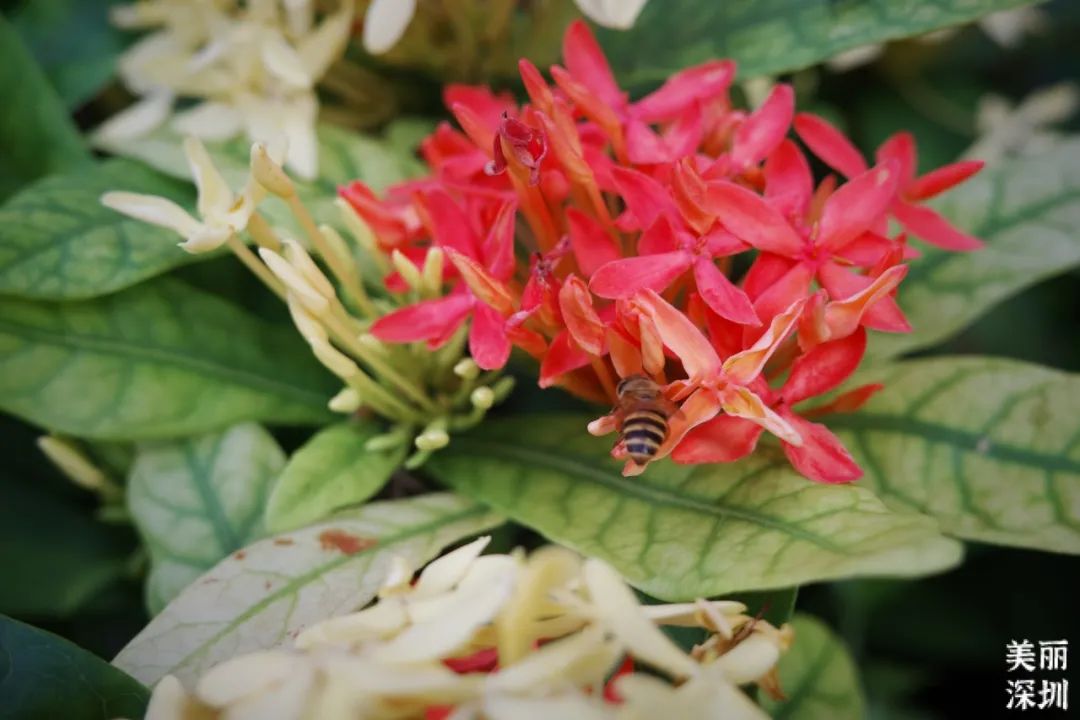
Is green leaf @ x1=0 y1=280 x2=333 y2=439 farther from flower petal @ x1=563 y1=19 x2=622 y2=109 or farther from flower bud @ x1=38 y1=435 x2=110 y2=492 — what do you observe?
flower petal @ x1=563 y1=19 x2=622 y2=109

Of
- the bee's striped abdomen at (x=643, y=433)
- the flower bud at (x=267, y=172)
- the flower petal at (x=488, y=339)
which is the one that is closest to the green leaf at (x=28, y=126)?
the flower bud at (x=267, y=172)

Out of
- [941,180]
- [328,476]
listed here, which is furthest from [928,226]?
[328,476]

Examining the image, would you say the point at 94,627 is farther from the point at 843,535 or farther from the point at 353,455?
the point at 843,535

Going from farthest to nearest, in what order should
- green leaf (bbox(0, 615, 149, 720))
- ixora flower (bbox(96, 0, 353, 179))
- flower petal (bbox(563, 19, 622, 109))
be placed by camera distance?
ixora flower (bbox(96, 0, 353, 179)) < flower petal (bbox(563, 19, 622, 109)) < green leaf (bbox(0, 615, 149, 720))

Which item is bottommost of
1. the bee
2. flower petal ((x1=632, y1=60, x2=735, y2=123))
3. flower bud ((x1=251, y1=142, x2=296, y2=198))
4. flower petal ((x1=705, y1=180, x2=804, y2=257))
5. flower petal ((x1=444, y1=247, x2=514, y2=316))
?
the bee

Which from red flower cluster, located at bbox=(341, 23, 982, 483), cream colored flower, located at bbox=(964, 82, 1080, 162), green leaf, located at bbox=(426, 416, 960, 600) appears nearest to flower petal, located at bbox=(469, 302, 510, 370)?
red flower cluster, located at bbox=(341, 23, 982, 483)

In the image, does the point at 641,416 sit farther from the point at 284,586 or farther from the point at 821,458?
the point at 284,586
